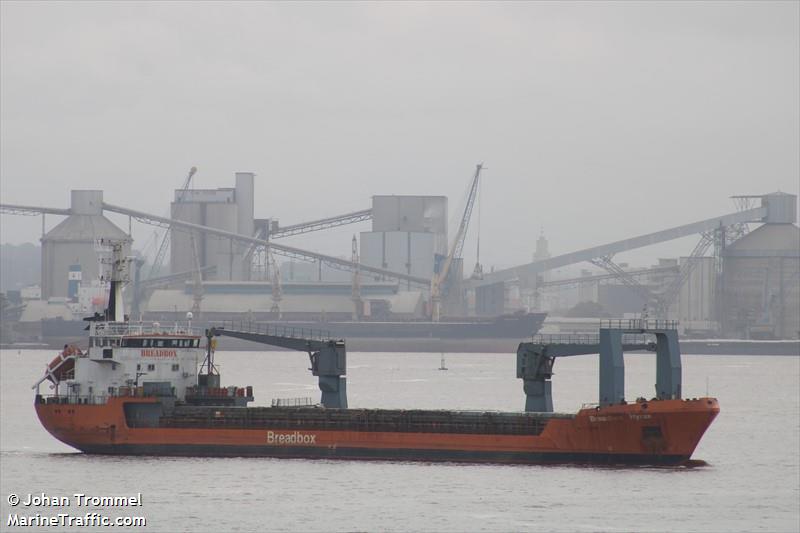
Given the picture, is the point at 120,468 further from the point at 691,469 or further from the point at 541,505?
the point at 691,469

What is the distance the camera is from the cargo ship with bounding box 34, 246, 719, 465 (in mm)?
60250

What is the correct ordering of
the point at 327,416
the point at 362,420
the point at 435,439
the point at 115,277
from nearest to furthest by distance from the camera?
1. the point at 435,439
2. the point at 362,420
3. the point at 327,416
4. the point at 115,277

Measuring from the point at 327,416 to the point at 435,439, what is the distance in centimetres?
464

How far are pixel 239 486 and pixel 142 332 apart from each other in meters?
13.7

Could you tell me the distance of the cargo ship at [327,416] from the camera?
60.2 metres

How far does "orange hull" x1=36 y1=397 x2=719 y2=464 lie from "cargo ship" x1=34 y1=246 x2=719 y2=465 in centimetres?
4

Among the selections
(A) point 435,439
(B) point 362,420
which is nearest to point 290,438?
(B) point 362,420

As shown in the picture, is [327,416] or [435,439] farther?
[327,416]

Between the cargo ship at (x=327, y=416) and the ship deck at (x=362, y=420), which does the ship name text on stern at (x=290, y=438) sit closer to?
the cargo ship at (x=327, y=416)

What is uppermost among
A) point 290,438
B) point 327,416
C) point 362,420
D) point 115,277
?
point 115,277

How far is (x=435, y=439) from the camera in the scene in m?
62.8

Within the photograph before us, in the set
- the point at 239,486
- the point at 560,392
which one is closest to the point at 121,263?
the point at 239,486

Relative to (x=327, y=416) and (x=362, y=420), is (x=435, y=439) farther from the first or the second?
(x=327, y=416)

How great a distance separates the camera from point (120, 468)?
198 feet
